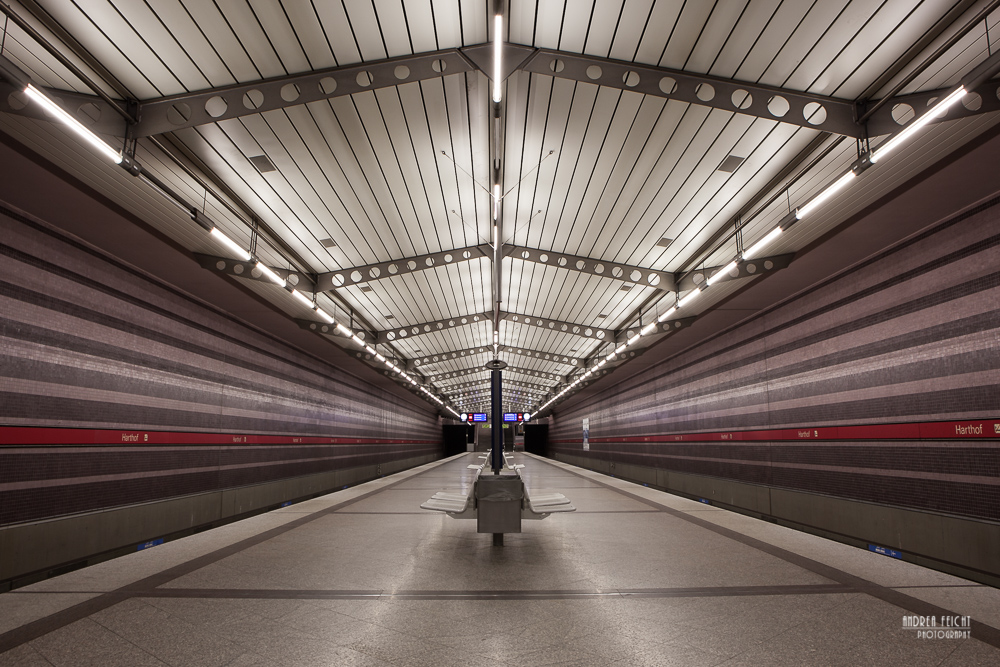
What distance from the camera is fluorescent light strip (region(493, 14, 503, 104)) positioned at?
13.9 ft

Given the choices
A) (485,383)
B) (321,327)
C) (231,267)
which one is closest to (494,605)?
(231,267)

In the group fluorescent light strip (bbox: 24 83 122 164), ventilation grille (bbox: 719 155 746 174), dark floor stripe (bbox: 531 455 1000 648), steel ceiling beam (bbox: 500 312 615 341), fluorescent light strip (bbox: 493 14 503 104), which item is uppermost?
ventilation grille (bbox: 719 155 746 174)

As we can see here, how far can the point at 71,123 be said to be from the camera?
3.77 metres

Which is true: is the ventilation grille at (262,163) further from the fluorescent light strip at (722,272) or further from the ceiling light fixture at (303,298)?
the fluorescent light strip at (722,272)

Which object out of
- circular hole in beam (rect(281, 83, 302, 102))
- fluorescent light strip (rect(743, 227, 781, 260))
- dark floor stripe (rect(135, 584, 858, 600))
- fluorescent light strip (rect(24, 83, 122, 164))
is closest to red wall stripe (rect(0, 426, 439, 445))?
dark floor stripe (rect(135, 584, 858, 600))

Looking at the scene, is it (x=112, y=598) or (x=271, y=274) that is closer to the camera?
(x=112, y=598)

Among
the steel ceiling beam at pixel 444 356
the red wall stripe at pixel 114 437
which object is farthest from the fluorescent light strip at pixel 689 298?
the steel ceiling beam at pixel 444 356

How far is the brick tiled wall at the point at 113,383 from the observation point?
17.6 ft

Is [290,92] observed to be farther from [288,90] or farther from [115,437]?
[115,437]

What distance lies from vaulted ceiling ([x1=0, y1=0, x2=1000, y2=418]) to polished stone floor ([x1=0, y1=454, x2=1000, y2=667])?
12.5ft

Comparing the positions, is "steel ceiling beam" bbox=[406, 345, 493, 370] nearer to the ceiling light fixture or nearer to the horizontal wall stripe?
the horizontal wall stripe

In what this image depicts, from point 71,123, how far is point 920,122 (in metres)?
6.45

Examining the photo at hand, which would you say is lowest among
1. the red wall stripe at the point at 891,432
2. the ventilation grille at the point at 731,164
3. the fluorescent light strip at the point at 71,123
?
the red wall stripe at the point at 891,432

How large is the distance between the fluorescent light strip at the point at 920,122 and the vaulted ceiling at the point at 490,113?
310 millimetres
